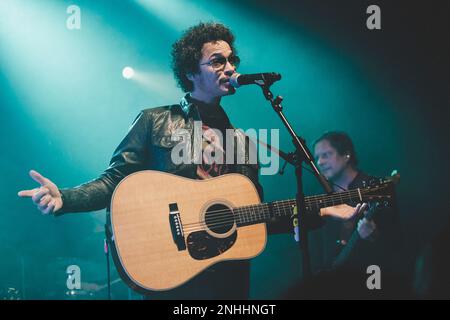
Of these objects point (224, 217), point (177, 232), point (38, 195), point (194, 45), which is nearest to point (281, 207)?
point (224, 217)

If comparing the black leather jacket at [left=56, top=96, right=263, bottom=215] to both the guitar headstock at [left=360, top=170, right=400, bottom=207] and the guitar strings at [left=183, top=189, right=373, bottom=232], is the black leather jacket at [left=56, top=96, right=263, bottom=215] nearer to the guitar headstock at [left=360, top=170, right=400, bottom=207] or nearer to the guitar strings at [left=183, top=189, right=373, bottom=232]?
the guitar strings at [left=183, top=189, right=373, bottom=232]

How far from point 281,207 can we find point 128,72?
7.79 feet

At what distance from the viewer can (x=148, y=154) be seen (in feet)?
9.93

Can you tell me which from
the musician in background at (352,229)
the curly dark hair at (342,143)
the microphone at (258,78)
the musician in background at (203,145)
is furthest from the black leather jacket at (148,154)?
the curly dark hair at (342,143)

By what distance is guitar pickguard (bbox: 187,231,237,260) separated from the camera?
273 cm

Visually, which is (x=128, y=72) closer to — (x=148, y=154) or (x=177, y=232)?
(x=148, y=154)

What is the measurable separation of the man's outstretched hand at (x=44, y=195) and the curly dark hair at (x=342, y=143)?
2624mm

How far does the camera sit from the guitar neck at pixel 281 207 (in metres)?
2.89

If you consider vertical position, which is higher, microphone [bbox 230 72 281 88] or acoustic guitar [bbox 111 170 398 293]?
microphone [bbox 230 72 281 88]

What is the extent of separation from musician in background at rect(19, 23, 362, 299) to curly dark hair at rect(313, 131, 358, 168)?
1.14 metres

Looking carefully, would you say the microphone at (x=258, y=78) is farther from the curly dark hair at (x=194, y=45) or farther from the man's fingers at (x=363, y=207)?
the man's fingers at (x=363, y=207)

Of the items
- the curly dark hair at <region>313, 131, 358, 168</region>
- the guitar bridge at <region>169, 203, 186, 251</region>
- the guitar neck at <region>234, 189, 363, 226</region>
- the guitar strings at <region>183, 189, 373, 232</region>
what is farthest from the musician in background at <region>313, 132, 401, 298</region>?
the guitar bridge at <region>169, 203, 186, 251</region>

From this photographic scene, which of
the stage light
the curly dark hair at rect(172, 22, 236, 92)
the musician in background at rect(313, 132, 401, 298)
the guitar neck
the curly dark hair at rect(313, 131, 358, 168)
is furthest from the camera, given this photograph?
the stage light

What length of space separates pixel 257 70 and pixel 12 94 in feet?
7.52
